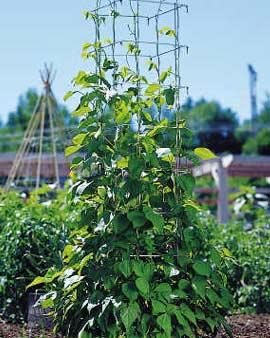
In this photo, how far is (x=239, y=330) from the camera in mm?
4887

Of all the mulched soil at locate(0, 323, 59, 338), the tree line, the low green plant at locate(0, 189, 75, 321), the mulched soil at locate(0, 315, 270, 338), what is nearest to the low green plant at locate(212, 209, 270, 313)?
the mulched soil at locate(0, 315, 270, 338)

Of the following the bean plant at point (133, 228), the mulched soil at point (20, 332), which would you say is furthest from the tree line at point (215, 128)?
the bean plant at point (133, 228)

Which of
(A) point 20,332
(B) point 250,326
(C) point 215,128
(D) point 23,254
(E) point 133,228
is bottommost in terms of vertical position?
(C) point 215,128

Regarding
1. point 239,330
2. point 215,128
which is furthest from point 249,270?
point 215,128

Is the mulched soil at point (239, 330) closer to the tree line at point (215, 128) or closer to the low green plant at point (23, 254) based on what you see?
the low green plant at point (23, 254)

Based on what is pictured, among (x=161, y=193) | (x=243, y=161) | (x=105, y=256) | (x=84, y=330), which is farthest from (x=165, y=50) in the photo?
(x=243, y=161)

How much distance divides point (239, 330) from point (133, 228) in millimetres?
1456

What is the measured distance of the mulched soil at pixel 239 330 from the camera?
4547 mm

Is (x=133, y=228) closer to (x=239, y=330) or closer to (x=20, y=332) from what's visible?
(x=20, y=332)

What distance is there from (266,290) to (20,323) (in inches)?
78.0

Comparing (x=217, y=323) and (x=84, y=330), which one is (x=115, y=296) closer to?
(x=84, y=330)

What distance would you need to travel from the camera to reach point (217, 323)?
13.0ft

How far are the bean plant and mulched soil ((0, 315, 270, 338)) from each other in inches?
20.4

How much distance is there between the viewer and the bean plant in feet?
12.1
